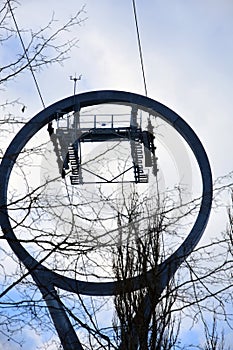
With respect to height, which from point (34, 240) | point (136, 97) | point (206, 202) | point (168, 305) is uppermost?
point (136, 97)

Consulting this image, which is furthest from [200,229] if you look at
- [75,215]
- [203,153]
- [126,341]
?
[75,215]

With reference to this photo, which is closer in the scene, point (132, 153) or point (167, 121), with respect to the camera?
point (132, 153)

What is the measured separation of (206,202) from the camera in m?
7.57

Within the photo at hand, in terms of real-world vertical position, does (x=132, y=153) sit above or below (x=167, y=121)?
below

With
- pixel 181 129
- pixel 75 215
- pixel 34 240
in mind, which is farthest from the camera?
pixel 181 129

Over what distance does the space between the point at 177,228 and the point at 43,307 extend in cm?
283

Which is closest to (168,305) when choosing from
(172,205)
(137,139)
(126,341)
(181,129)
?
(126,341)

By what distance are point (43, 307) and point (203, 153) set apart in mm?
4487

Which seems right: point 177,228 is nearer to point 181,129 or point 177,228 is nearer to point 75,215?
point 181,129

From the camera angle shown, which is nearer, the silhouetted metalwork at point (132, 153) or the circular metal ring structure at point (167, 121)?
the silhouetted metalwork at point (132, 153)

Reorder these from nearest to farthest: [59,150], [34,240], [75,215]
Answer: [34,240]
[75,215]
[59,150]

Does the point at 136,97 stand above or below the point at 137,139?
above

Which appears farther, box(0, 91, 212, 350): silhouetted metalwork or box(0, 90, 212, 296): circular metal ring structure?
box(0, 90, 212, 296): circular metal ring structure

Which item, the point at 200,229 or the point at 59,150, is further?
the point at 200,229
